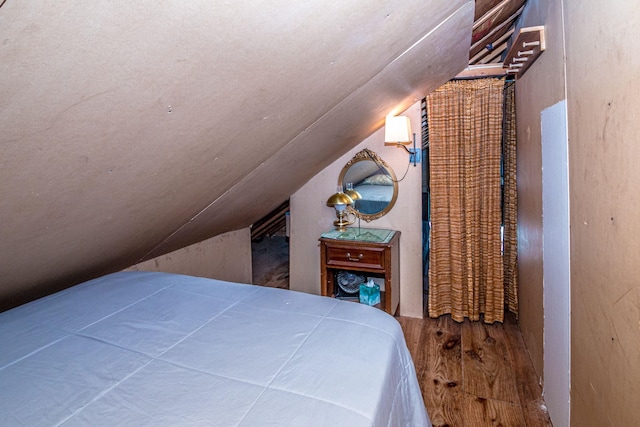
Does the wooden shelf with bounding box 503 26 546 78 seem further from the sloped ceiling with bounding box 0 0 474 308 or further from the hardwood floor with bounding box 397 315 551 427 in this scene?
the hardwood floor with bounding box 397 315 551 427

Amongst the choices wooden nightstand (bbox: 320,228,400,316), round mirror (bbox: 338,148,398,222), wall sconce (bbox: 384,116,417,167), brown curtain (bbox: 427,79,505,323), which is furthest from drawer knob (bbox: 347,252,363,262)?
wall sconce (bbox: 384,116,417,167)

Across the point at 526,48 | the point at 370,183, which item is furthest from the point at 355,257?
the point at 526,48

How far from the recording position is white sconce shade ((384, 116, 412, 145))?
2.69 meters

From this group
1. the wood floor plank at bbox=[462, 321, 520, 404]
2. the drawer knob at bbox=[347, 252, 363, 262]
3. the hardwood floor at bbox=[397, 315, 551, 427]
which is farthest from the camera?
the drawer knob at bbox=[347, 252, 363, 262]

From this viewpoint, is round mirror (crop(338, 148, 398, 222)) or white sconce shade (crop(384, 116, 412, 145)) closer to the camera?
white sconce shade (crop(384, 116, 412, 145))

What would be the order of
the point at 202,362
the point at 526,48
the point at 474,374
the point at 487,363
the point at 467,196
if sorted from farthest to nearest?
the point at 467,196 → the point at 487,363 → the point at 474,374 → the point at 526,48 → the point at 202,362

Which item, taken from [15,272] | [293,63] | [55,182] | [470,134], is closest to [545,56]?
[470,134]

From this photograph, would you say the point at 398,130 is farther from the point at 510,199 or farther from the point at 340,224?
the point at 510,199

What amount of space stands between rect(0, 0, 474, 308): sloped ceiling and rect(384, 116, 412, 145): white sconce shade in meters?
0.49

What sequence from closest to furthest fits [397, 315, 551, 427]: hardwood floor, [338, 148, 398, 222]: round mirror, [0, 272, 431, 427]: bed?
[0, 272, 431, 427]: bed < [397, 315, 551, 427]: hardwood floor < [338, 148, 398, 222]: round mirror

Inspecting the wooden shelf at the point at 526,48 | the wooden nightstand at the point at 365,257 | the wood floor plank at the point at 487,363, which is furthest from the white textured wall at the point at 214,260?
the wooden shelf at the point at 526,48

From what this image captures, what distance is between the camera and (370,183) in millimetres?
3090

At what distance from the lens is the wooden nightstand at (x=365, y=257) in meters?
2.76

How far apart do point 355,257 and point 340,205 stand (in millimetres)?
451
